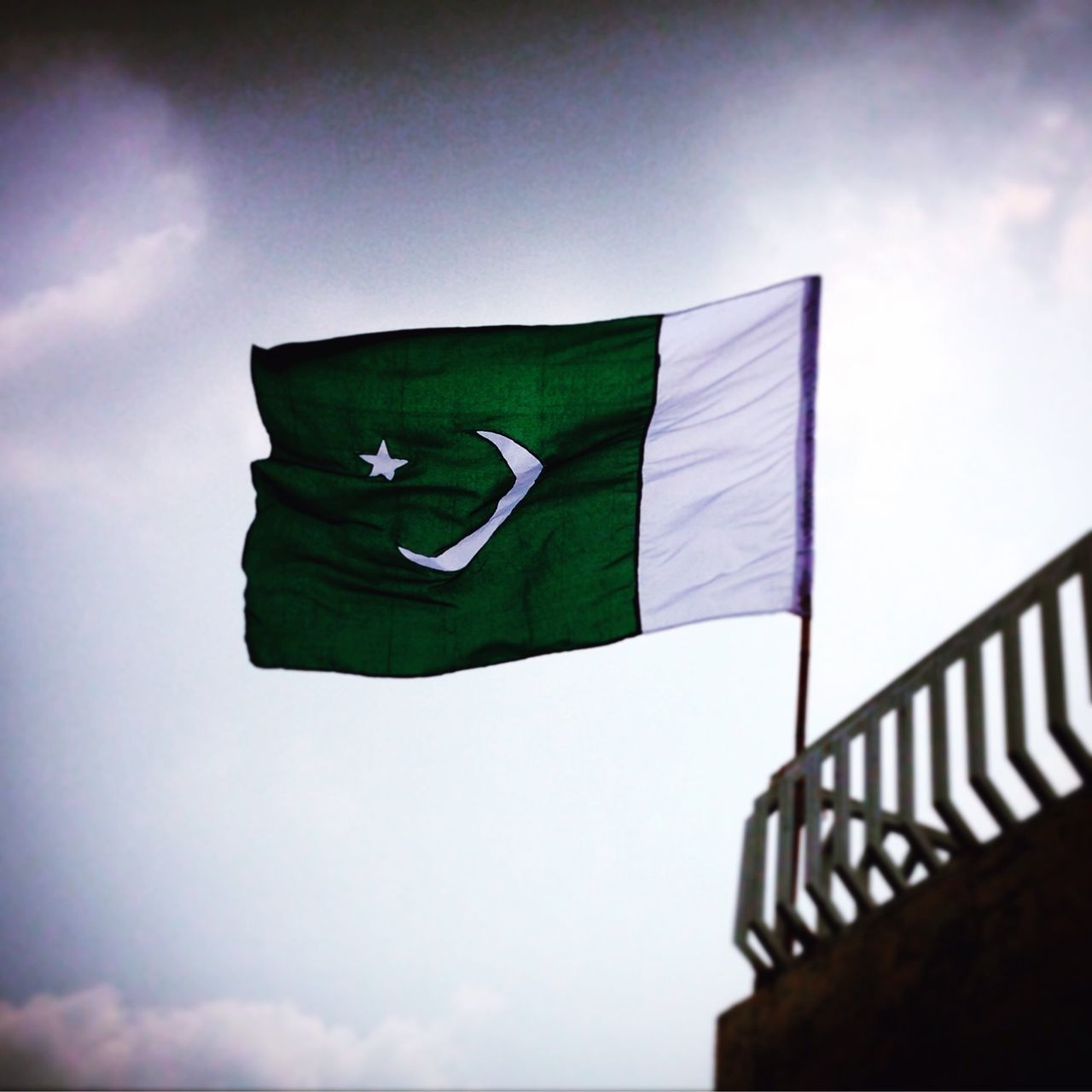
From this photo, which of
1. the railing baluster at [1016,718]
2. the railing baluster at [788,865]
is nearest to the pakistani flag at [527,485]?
the railing baluster at [788,865]

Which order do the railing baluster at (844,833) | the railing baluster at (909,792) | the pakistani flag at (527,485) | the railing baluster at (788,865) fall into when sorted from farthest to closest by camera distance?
the pakistani flag at (527,485), the railing baluster at (788,865), the railing baluster at (844,833), the railing baluster at (909,792)

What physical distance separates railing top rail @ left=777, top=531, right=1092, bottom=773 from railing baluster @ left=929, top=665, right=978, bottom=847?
0.10 m

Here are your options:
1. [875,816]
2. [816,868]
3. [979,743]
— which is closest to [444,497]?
[816,868]

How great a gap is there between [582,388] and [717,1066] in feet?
14.5

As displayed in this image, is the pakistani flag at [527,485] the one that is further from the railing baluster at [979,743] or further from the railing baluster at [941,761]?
the railing baluster at [979,743]

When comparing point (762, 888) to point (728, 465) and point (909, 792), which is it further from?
point (728, 465)

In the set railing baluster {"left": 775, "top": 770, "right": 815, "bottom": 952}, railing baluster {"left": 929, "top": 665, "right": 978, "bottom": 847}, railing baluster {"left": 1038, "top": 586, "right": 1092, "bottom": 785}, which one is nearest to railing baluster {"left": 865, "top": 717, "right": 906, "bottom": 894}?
railing baluster {"left": 929, "top": 665, "right": 978, "bottom": 847}

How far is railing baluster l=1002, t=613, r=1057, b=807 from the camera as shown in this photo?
4.76 metres

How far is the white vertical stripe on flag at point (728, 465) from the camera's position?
24.1 ft

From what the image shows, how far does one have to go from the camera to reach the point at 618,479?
8.13 meters

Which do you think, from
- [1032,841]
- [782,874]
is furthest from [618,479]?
[1032,841]

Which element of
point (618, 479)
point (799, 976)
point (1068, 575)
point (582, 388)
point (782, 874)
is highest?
point (582, 388)

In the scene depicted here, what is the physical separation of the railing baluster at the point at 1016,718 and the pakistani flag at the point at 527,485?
206 centimetres

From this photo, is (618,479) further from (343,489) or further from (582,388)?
(343,489)
